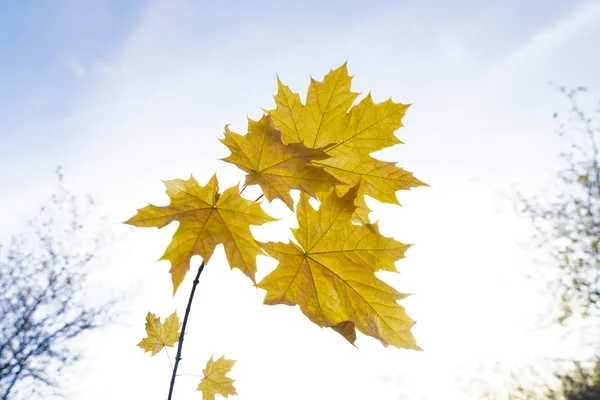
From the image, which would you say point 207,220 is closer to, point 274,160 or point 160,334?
point 274,160

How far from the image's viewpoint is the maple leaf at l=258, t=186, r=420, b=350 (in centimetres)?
93

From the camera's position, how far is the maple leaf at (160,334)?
1412mm

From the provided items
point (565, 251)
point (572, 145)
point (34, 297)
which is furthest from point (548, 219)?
point (34, 297)

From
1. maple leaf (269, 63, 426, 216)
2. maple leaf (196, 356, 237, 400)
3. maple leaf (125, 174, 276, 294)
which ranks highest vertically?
maple leaf (269, 63, 426, 216)

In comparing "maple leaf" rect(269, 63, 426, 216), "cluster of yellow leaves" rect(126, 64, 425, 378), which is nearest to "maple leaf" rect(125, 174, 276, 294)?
"cluster of yellow leaves" rect(126, 64, 425, 378)

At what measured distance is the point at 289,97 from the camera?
1.20 metres

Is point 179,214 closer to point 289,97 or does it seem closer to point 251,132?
point 251,132

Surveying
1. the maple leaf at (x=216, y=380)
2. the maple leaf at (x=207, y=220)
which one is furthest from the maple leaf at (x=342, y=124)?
the maple leaf at (x=216, y=380)

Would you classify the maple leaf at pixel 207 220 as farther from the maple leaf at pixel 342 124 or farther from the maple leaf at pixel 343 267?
the maple leaf at pixel 342 124

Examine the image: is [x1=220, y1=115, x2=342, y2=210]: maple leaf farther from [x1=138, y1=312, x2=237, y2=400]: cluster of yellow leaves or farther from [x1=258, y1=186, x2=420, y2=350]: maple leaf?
[x1=138, y1=312, x2=237, y2=400]: cluster of yellow leaves

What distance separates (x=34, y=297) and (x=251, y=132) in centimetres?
1779

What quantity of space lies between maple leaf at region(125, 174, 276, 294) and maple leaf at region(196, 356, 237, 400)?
70 cm

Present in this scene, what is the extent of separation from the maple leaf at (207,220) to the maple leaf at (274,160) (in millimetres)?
75

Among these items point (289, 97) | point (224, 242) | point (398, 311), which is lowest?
point (398, 311)
